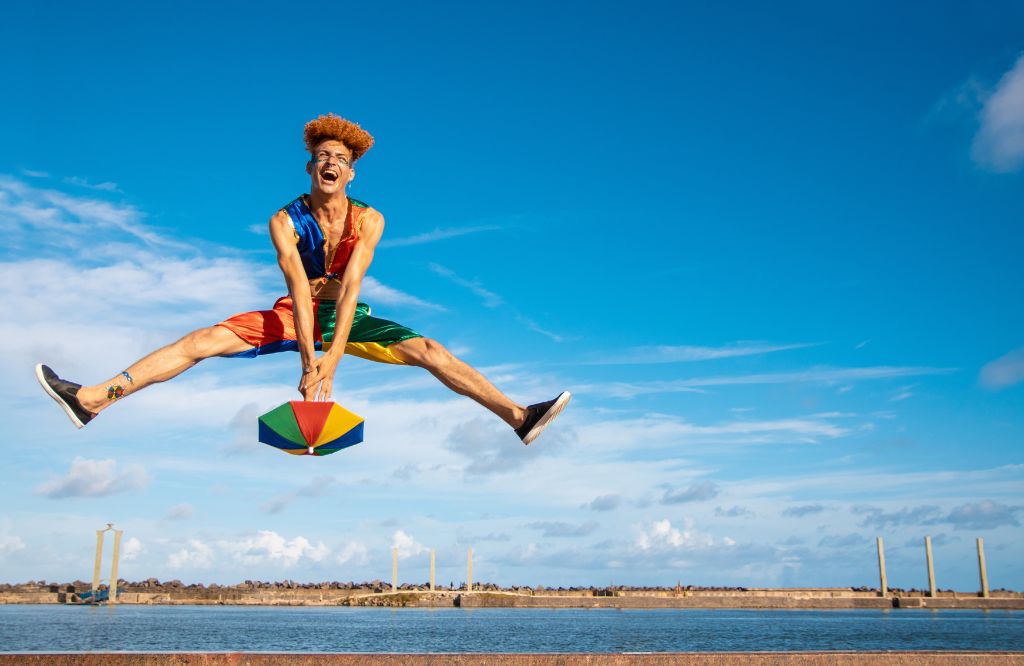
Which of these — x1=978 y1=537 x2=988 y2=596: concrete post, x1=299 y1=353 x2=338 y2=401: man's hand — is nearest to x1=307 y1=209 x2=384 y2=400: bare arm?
x1=299 y1=353 x2=338 y2=401: man's hand

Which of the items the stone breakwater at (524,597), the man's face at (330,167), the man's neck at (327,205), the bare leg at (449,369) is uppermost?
the man's face at (330,167)

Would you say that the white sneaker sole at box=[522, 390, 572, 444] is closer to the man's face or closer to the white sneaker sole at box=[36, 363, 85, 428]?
the man's face

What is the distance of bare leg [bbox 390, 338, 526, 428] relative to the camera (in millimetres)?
7406

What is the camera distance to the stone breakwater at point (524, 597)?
92.6 metres

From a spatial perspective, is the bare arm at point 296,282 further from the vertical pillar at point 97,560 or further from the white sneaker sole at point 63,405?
the vertical pillar at point 97,560

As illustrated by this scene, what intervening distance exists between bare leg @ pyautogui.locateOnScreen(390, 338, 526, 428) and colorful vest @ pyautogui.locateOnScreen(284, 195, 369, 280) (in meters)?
0.90

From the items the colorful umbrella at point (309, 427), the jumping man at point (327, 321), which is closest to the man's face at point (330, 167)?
the jumping man at point (327, 321)

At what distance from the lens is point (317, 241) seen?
7.30 metres

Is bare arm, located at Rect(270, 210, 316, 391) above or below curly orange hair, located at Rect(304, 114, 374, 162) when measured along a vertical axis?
below

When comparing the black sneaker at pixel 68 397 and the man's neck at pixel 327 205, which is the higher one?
the man's neck at pixel 327 205

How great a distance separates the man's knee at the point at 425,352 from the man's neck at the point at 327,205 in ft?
4.15

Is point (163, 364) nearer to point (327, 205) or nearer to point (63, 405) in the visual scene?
point (63, 405)

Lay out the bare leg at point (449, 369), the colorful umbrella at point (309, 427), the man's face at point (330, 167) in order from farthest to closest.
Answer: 1. the bare leg at point (449, 369)
2. the man's face at point (330, 167)
3. the colorful umbrella at point (309, 427)

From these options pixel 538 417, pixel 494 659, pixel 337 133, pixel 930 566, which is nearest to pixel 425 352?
pixel 538 417
